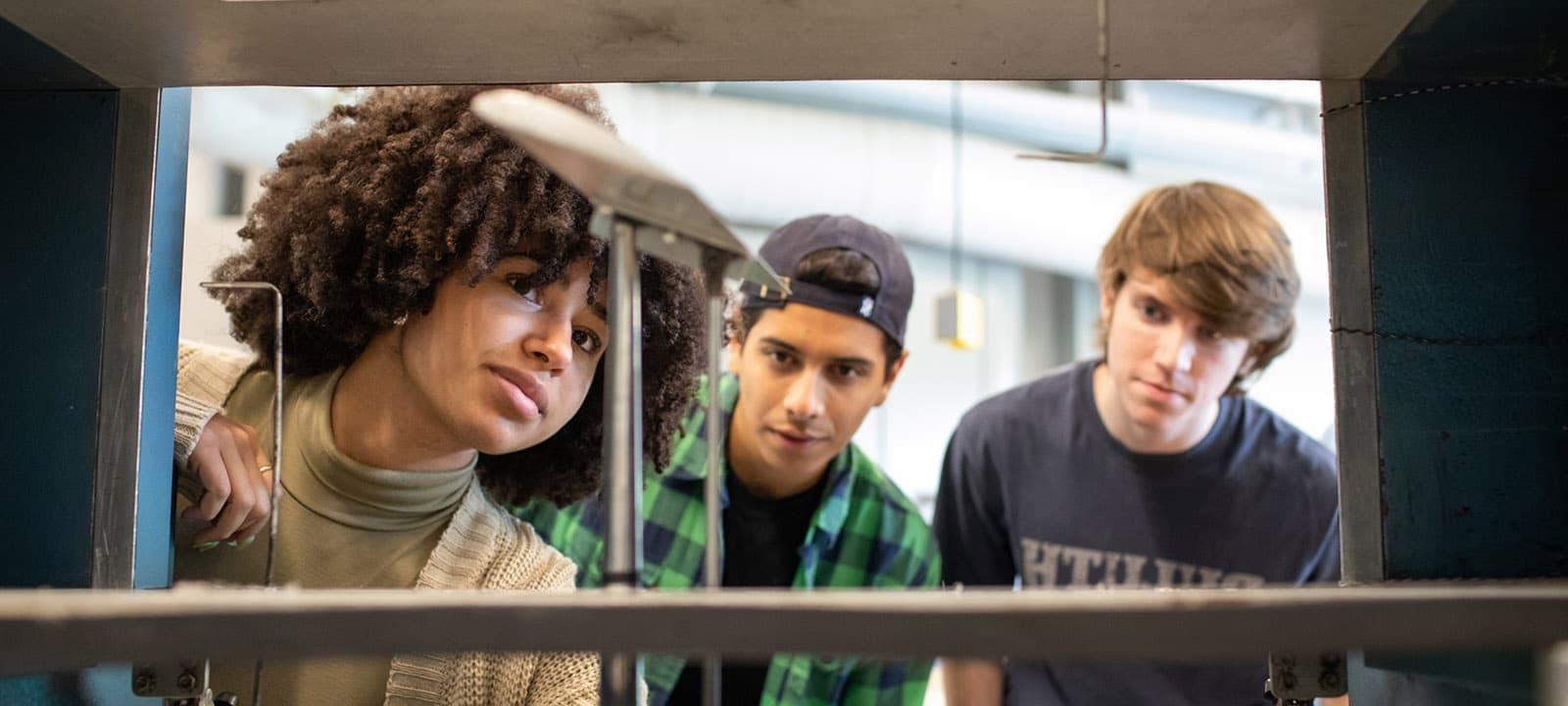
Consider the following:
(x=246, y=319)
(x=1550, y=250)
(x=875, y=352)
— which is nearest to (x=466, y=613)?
(x=246, y=319)

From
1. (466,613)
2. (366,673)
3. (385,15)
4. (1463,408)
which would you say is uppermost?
(385,15)

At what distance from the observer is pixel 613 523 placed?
92cm

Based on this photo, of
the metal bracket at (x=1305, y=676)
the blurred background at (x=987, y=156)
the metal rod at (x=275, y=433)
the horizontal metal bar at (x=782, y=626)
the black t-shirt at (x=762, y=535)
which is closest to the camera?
the horizontal metal bar at (x=782, y=626)

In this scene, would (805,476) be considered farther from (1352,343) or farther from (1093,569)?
(1352,343)

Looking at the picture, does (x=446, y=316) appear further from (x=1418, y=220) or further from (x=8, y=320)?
(x=1418, y=220)

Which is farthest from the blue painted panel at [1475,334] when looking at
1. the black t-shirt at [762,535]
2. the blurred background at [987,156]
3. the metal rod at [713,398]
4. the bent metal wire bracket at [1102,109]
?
the blurred background at [987,156]

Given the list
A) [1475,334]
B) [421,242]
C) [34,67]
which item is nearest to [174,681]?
[421,242]

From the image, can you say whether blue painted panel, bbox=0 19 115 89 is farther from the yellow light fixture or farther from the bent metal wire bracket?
the yellow light fixture

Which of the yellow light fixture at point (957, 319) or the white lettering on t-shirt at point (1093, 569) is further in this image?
the yellow light fixture at point (957, 319)

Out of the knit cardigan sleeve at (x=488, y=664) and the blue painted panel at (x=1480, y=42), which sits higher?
the blue painted panel at (x=1480, y=42)

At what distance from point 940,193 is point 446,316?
3.40m

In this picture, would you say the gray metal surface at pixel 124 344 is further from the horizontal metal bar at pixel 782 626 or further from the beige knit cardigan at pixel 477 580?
the horizontal metal bar at pixel 782 626

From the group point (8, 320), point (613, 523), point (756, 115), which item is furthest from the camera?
point (756, 115)

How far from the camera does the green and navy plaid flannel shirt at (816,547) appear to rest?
6.67ft
